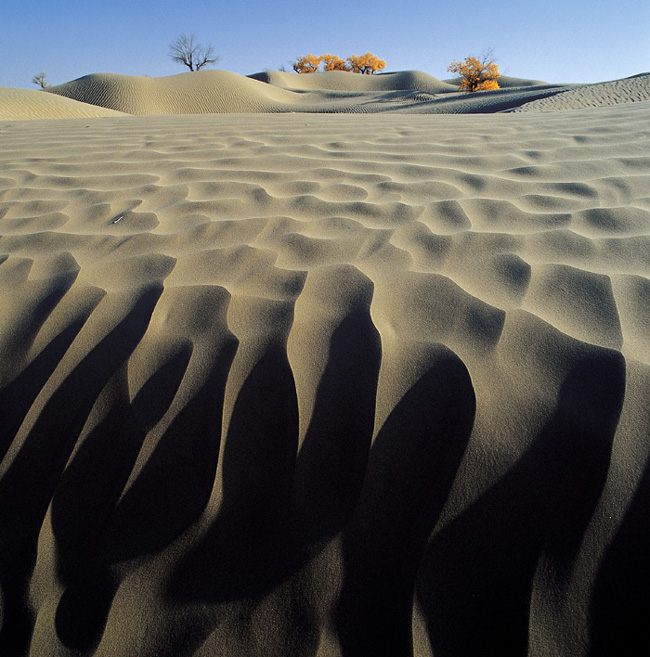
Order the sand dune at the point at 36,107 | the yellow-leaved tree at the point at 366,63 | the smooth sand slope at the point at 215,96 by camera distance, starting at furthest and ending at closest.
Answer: the yellow-leaved tree at the point at 366,63
the smooth sand slope at the point at 215,96
the sand dune at the point at 36,107

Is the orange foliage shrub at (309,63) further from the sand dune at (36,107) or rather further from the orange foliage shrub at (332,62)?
the sand dune at (36,107)

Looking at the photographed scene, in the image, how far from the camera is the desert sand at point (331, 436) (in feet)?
2.65

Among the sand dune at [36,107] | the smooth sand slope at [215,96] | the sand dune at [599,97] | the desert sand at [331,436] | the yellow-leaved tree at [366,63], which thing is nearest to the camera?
the desert sand at [331,436]

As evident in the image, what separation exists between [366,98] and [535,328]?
28015 mm

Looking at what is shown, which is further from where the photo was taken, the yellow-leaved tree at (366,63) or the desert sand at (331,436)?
the yellow-leaved tree at (366,63)

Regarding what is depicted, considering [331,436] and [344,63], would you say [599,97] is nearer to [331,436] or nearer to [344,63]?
[331,436]

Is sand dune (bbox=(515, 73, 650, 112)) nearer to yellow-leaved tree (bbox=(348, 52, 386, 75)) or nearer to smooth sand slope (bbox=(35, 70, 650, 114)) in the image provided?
smooth sand slope (bbox=(35, 70, 650, 114))

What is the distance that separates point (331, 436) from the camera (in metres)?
1.01

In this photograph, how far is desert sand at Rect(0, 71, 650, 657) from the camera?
808 millimetres

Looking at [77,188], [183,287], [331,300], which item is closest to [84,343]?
[183,287]

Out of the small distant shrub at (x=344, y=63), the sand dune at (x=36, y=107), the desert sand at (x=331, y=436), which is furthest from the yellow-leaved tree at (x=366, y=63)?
the desert sand at (x=331, y=436)

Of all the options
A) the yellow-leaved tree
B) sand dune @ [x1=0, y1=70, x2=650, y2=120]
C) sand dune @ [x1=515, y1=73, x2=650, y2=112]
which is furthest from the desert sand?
the yellow-leaved tree

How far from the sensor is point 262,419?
105cm

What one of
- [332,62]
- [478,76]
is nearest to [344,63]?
[332,62]
